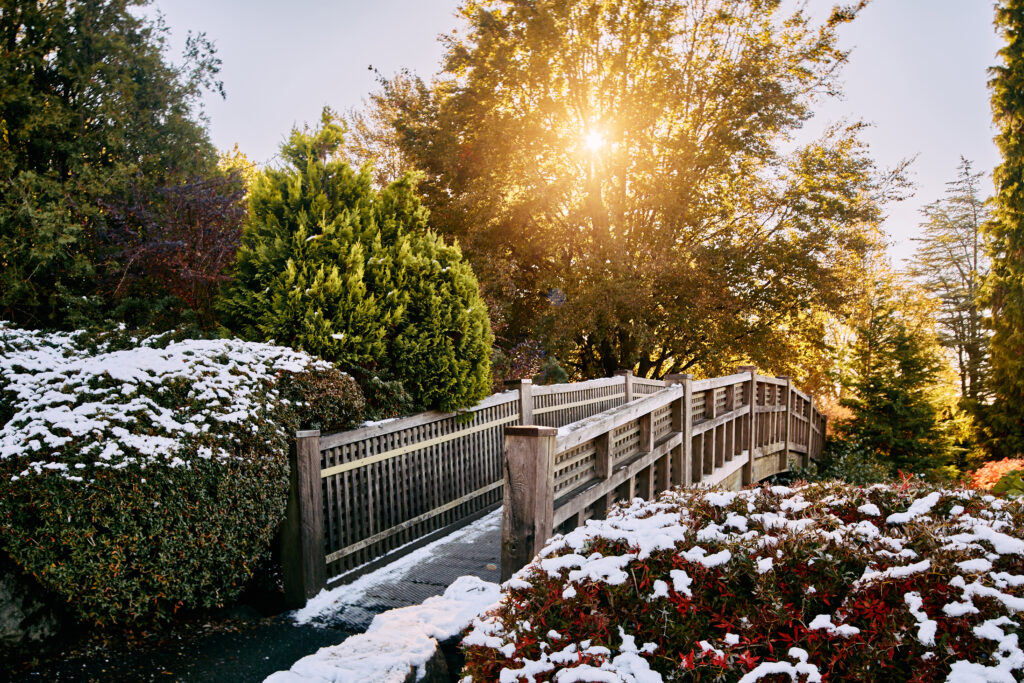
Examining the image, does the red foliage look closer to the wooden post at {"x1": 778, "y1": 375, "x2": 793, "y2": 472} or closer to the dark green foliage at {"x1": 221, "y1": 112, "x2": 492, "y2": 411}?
the dark green foliage at {"x1": 221, "y1": 112, "x2": 492, "y2": 411}

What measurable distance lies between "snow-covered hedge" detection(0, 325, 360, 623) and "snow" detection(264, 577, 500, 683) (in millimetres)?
1326

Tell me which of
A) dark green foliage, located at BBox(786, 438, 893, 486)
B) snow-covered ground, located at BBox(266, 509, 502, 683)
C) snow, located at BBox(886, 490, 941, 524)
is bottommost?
dark green foliage, located at BBox(786, 438, 893, 486)

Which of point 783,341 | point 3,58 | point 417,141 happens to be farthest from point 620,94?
point 3,58

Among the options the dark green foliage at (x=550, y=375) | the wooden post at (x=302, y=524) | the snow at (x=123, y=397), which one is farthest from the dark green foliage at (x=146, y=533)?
the dark green foliage at (x=550, y=375)

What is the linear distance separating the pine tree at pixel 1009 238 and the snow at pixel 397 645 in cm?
1869

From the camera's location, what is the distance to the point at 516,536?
3834mm

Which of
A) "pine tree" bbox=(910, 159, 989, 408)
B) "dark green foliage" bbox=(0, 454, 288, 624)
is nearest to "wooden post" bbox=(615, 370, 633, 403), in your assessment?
"dark green foliage" bbox=(0, 454, 288, 624)

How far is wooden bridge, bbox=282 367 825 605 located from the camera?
12.7 ft

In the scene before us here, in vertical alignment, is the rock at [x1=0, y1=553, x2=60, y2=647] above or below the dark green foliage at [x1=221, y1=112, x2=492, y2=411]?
below

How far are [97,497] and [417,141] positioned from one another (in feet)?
41.1

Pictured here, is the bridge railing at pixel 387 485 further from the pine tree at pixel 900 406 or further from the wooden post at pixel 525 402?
the pine tree at pixel 900 406

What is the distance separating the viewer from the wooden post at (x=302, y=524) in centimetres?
465

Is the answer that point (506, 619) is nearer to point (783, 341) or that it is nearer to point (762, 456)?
point (762, 456)

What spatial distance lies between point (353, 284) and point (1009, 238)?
754 inches
